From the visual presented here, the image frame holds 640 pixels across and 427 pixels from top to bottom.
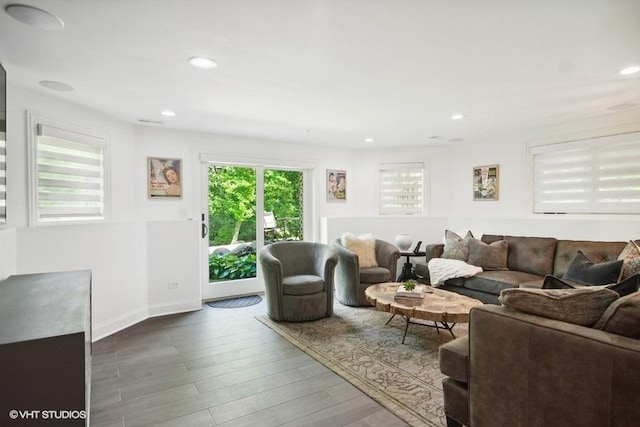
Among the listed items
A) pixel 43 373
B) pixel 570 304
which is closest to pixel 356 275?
pixel 570 304

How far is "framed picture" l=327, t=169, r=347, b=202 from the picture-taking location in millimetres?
5628

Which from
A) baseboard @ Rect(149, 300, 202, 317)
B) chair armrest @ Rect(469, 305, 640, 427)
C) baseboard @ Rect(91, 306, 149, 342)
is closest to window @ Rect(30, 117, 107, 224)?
baseboard @ Rect(91, 306, 149, 342)

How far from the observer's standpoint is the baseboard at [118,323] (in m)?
3.34

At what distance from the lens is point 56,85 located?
8.98 ft

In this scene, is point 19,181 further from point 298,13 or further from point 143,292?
point 298,13

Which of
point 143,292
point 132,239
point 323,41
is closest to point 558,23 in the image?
point 323,41

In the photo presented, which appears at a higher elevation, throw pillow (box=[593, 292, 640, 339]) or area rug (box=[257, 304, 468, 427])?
throw pillow (box=[593, 292, 640, 339])

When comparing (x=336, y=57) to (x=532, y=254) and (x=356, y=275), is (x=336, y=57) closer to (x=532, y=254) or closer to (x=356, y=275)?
(x=356, y=275)

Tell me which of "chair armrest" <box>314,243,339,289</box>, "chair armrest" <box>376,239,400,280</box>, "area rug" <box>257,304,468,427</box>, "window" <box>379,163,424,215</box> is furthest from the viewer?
"window" <box>379,163,424,215</box>

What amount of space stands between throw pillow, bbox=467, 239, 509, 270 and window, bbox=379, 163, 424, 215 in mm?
1434

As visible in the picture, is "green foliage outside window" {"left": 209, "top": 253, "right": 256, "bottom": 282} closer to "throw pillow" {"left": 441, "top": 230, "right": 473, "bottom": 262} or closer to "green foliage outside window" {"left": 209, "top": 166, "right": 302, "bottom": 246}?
"green foliage outside window" {"left": 209, "top": 166, "right": 302, "bottom": 246}

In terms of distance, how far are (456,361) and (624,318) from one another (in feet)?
2.41

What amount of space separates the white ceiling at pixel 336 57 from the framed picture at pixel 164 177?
0.64 meters

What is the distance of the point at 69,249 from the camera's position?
3.12m
